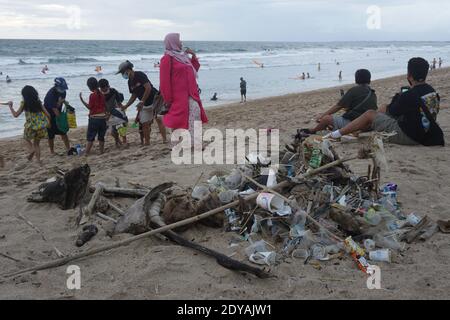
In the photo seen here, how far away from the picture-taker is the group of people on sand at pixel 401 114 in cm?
519

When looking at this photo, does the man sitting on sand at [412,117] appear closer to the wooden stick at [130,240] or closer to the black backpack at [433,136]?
the black backpack at [433,136]

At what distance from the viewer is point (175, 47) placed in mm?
5559

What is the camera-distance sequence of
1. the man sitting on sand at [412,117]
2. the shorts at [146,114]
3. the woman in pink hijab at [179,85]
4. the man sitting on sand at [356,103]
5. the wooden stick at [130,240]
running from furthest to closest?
1. the shorts at [146,114]
2. the man sitting on sand at [356,103]
3. the woman in pink hijab at [179,85]
4. the man sitting on sand at [412,117]
5. the wooden stick at [130,240]

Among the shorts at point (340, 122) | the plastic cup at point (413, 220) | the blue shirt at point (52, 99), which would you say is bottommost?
the plastic cup at point (413, 220)

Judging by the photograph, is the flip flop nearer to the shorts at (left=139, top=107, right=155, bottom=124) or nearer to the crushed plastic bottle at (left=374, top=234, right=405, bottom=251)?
the crushed plastic bottle at (left=374, top=234, right=405, bottom=251)

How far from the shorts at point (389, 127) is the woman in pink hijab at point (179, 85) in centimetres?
235

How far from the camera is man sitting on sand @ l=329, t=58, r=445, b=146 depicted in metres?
5.18

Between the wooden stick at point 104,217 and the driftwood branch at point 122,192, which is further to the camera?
the driftwood branch at point 122,192

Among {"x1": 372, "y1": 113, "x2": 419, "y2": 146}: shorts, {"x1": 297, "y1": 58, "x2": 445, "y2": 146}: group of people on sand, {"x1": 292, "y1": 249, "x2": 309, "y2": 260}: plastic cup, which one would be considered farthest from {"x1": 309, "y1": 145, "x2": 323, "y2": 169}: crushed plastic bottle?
{"x1": 372, "y1": 113, "x2": 419, "y2": 146}: shorts

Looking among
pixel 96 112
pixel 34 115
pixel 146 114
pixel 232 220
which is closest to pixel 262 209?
pixel 232 220

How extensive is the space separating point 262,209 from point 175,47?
10.0 feet

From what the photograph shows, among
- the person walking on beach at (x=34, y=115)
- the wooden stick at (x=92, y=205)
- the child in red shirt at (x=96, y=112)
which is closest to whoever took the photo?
the wooden stick at (x=92, y=205)

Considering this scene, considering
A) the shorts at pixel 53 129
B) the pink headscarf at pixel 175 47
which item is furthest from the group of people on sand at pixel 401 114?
the shorts at pixel 53 129
